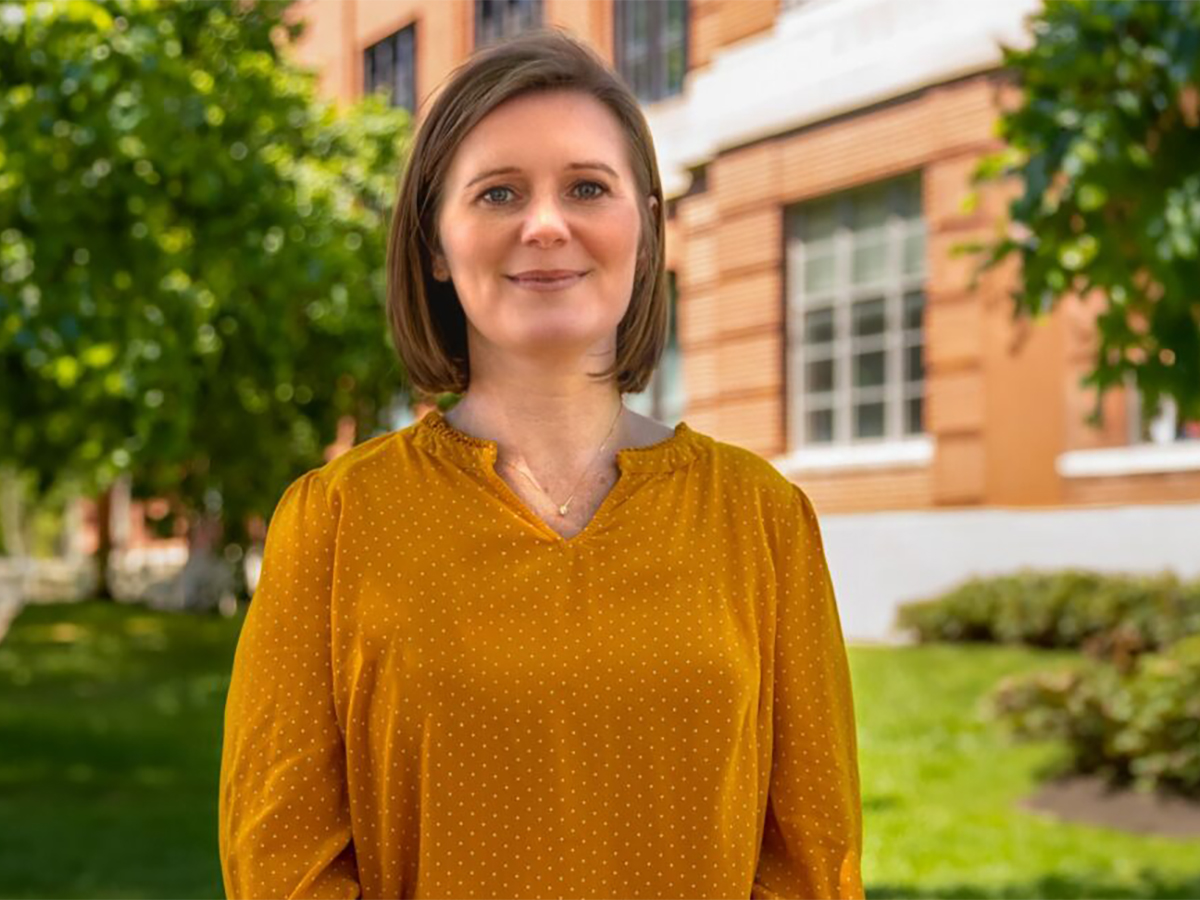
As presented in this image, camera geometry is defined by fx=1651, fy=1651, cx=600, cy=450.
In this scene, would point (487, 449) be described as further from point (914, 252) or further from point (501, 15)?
→ point (914, 252)

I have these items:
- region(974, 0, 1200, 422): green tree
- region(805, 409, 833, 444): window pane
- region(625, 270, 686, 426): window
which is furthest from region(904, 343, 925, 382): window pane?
region(974, 0, 1200, 422): green tree

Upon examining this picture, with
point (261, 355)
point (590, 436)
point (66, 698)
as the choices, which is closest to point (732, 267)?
point (261, 355)

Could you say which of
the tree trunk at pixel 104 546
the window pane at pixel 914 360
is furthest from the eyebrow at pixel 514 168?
the tree trunk at pixel 104 546

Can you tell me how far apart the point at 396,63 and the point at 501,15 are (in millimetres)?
269

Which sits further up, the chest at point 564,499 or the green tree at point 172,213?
the green tree at point 172,213

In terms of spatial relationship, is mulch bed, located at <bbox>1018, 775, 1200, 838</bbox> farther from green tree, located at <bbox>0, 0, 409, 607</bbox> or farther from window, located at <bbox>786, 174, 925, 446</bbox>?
green tree, located at <bbox>0, 0, 409, 607</bbox>

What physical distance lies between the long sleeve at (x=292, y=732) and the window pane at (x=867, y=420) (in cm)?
781

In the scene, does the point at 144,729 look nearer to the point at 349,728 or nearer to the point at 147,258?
the point at 147,258

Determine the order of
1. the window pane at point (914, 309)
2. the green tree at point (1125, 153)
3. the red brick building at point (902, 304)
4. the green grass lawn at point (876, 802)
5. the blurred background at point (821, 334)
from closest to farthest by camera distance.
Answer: the green tree at point (1125, 153), the blurred background at point (821, 334), the green grass lawn at point (876, 802), the red brick building at point (902, 304), the window pane at point (914, 309)

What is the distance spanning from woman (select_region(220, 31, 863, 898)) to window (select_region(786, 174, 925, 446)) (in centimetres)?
720

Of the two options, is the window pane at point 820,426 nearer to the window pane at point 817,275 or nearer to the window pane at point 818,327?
the window pane at point 818,327

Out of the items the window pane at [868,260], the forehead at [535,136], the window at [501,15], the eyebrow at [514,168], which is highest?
the window at [501,15]

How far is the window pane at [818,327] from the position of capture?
360 inches

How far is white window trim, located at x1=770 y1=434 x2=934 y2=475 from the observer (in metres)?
8.97
